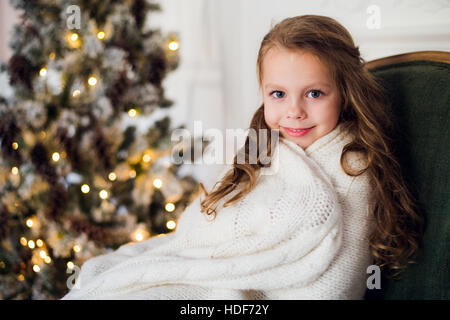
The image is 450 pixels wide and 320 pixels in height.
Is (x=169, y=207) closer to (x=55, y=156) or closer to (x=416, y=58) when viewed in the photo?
(x=55, y=156)

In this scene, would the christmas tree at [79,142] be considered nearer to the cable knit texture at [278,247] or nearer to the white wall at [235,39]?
the white wall at [235,39]

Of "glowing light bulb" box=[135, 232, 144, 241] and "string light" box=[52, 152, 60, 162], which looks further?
"glowing light bulb" box=[135, 232, 144, 241]

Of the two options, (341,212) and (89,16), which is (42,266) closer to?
(89,16)

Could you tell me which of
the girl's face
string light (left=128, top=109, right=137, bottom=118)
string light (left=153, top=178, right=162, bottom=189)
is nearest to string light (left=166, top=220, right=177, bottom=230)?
string light (left=153, top=178, right=162, bottom=189)

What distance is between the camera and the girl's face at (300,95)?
799 mm

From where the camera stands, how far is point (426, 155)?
0.75 m

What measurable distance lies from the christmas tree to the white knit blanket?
65 centimetres

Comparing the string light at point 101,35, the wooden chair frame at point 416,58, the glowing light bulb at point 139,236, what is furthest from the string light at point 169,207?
the wooden chair frame at point 416,58

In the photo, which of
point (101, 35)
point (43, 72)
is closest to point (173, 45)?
point (101, 35)

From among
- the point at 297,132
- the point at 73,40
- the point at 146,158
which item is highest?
the point at 73,40

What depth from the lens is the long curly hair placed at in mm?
774

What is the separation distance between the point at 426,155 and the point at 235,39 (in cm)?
134

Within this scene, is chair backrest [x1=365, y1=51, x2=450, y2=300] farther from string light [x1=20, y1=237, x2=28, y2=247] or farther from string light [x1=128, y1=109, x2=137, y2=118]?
string light [x1=20, y1=237, x2=28, y2=247]
